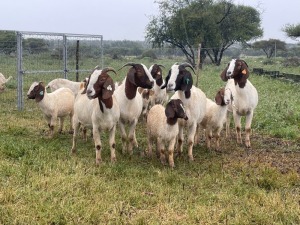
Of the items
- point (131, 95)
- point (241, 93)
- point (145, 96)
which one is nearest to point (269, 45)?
point (145, 96)

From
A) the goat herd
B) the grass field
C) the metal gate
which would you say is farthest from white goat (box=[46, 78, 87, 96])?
the grass field

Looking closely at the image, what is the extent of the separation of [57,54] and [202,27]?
2531 cm

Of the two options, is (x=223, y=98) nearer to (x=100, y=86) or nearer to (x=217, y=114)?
(x=217, y=114)

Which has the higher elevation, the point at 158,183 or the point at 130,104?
the point at 130,104

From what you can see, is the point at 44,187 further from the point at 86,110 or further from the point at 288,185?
the point at 288,185

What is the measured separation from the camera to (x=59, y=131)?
932 cm

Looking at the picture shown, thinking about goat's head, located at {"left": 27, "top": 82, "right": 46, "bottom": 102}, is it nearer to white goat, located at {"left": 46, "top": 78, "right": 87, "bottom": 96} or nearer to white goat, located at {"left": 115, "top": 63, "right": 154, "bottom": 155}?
white goat, located at {"left": 115, "top": 63, "right": 154, "bottom": 155}

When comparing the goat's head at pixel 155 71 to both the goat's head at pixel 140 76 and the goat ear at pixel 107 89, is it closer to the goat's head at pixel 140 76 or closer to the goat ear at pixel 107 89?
the goat's head at pixel 140 76

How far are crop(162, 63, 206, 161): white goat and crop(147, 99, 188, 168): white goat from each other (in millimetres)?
478

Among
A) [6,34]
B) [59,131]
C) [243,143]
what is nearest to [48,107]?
[59,131]

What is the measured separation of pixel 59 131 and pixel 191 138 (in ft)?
11.8

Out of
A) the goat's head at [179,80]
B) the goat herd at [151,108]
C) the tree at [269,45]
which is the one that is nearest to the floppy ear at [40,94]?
the goat herd at [151,108]

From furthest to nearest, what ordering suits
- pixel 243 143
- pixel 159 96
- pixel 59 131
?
pixel 159 96
pixel 59 131
pixel 243 143

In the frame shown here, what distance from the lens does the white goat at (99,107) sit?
6359mm
